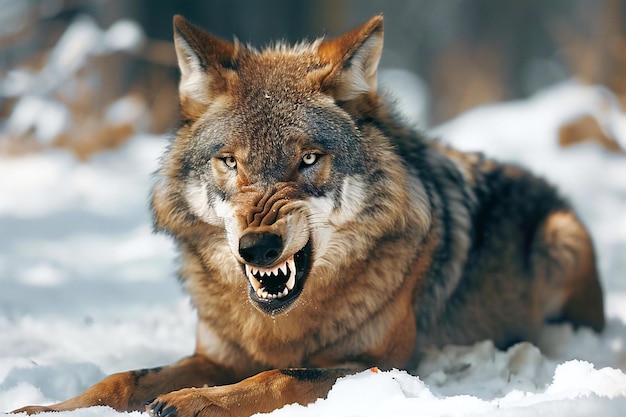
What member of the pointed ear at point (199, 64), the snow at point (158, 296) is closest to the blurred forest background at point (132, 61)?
the snow at point (158, 296)

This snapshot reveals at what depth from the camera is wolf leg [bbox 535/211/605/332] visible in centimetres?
445

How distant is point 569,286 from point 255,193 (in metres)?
2.44

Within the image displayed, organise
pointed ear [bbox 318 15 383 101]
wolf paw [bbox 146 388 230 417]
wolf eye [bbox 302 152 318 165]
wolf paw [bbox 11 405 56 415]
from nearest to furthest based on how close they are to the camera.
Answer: wolf paw [bbox 146 388 230 417]
wolf paw [bbox 11 405 56 415]
wolf eye [bbox 302 152 318 165]
pointed ear [bbox 318 15 383 101]

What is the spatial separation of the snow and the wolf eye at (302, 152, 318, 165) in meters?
0.94

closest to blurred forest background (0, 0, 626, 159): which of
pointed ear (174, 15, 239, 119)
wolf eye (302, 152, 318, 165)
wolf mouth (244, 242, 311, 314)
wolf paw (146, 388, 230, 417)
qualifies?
pointed ear (174, 15, 239, 119)

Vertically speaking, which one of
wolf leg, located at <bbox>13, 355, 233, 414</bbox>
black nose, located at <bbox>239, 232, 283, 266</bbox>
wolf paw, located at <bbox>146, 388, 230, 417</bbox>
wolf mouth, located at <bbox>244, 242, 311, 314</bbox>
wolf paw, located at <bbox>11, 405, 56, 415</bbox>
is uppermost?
black nose, located at <bbox>239, 232, 283, 266</bbox>

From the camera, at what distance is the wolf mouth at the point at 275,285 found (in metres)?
2.99

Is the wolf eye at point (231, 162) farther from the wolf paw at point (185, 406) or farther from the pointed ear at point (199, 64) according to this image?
the wolf paw at point (185, 406)

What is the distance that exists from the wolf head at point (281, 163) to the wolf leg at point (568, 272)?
1.44 meters

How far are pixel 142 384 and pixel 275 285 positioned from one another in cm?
81

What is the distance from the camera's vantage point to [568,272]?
4508mm

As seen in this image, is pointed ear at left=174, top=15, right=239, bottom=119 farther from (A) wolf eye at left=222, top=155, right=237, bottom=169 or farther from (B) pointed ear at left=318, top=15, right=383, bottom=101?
(B) pointed ear at left=318, top=15, right=383, bottom=101

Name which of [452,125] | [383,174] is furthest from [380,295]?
[452,125]

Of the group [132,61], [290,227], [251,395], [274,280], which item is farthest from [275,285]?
[132,61]
